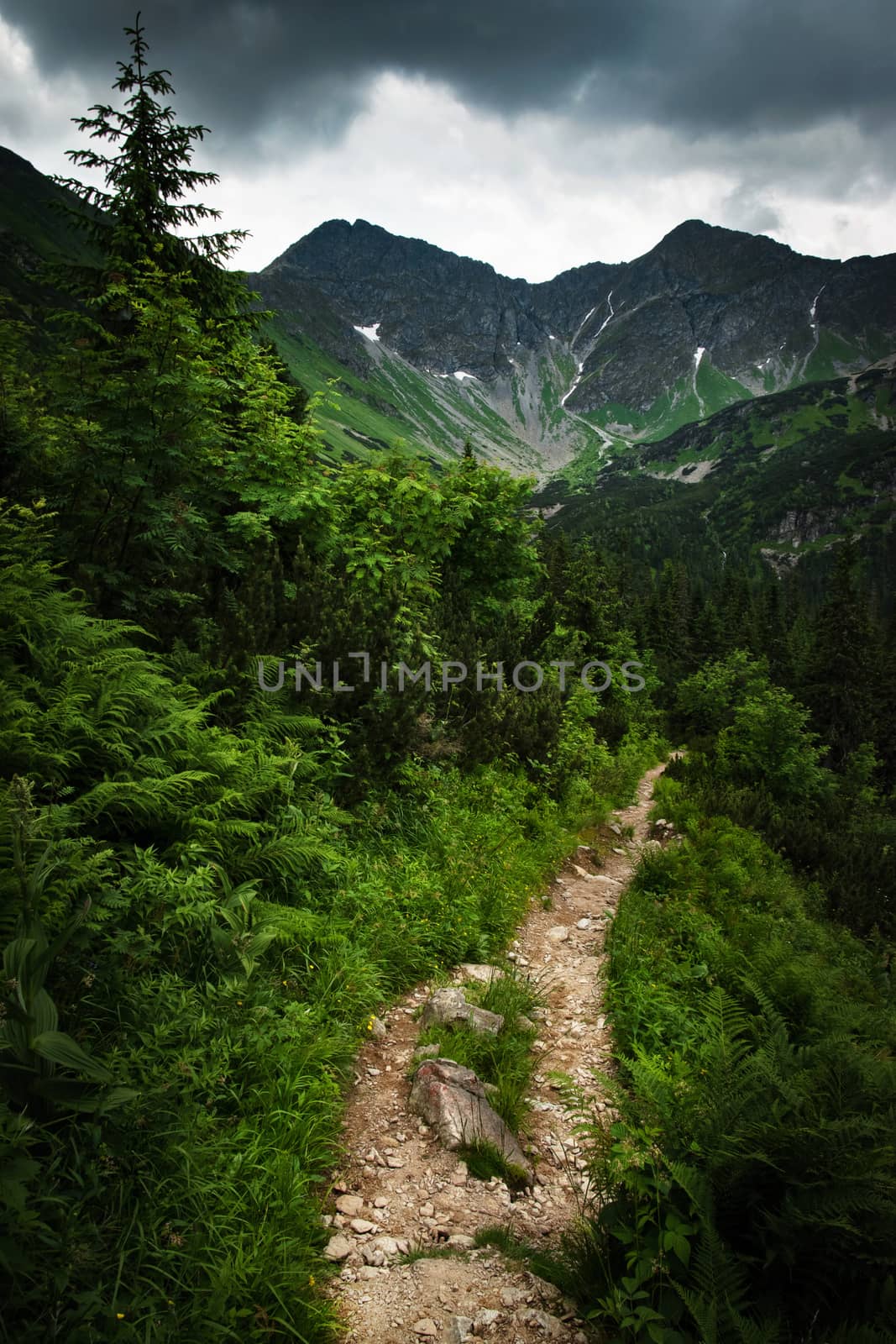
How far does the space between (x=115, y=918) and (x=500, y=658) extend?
29.4ft

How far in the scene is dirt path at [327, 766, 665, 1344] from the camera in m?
2.48

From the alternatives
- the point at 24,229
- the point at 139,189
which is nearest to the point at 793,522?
the point at 139,189

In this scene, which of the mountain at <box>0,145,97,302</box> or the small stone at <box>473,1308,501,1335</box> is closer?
the small stone at <box>473,1308,501,1335</box>

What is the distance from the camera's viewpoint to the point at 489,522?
44.3 feet

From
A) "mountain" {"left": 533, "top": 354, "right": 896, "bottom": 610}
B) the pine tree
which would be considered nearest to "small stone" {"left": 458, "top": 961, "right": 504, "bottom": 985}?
the pine tree

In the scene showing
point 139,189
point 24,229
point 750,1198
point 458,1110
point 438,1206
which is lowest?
point 438,1206

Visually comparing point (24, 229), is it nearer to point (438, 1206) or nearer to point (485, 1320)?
point (438, 1206)

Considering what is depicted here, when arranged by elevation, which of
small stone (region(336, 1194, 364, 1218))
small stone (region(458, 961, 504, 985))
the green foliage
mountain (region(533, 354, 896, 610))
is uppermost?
mountain (region(533, 354, 896, 610))

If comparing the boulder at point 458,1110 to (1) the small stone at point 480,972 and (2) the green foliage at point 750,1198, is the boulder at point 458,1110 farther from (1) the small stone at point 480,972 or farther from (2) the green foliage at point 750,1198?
(1) the small stone at point 480,972

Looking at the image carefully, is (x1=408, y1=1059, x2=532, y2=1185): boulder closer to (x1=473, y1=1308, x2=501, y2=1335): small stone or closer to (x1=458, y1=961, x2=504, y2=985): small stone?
(x1=473, y1=1308, x2=501, y2=1335): small stone

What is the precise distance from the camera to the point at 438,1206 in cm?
310

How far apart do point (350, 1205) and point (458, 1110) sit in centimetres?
78

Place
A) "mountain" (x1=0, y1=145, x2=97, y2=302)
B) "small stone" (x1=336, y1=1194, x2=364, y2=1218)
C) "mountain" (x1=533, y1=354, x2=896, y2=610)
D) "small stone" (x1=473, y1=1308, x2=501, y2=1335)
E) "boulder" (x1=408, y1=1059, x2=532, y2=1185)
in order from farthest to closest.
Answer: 1. "mountain" (x1=533, y1=354, x2=896, y2=610)
2. "mountain" (x1=0, y1=145, x2=97, y2=302)
3. "boulder" (x1=408, y1=1059, x2=532, y2=1185)
4. "small stone" (x1=336, y1=1194, x2=364, y2=1218)
5. "small stone" (x1=473, y1=1308, x2=501, y2=1335)

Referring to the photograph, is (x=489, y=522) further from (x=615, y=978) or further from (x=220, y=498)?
(x=615, y=978)
